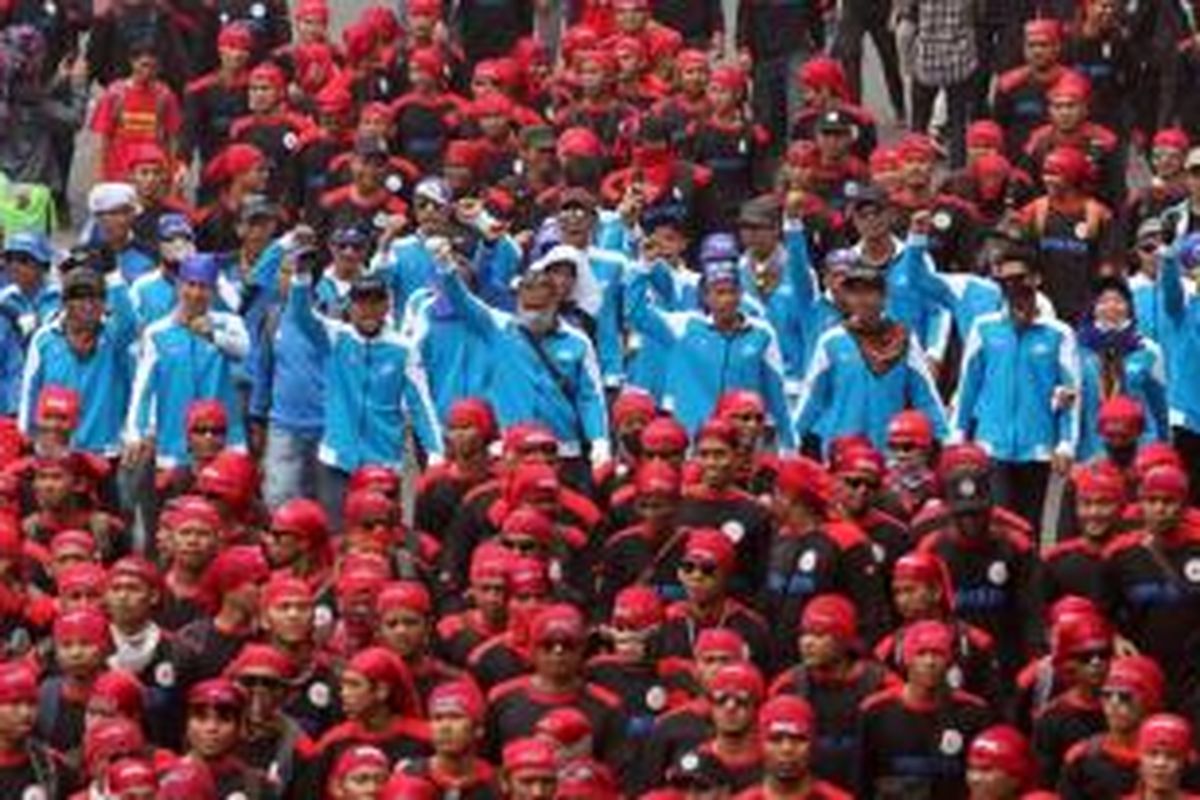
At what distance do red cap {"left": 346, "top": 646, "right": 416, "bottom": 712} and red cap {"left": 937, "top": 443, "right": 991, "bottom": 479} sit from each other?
3191 mm

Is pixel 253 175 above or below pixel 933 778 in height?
above

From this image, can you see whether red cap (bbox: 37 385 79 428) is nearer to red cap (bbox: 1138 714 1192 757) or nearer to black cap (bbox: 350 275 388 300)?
black cap (bbox: 350 275 388 300)

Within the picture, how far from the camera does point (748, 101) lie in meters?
35.4

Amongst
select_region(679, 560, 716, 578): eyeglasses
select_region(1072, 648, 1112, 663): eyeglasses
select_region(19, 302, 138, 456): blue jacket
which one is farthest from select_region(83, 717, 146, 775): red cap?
select_region(19, 302, 138, 456): blue jacket

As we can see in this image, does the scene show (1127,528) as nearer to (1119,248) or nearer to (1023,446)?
(1023,446)

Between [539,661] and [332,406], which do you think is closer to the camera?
[539,661]

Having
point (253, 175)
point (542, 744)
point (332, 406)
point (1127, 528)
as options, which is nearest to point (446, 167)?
point (253, 175)

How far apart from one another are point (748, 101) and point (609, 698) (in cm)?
1083

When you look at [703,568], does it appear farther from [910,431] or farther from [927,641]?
[910,431]

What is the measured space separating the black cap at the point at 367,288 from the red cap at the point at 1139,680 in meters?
5.88

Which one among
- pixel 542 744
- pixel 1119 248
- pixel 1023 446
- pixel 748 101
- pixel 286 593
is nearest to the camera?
pixel 542 744

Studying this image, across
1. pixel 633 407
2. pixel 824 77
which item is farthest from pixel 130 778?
pixel 824 77

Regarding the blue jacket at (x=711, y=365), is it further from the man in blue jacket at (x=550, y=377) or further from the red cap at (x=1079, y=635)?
the red cap at (x=1079, y=635)

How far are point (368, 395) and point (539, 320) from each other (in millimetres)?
967
